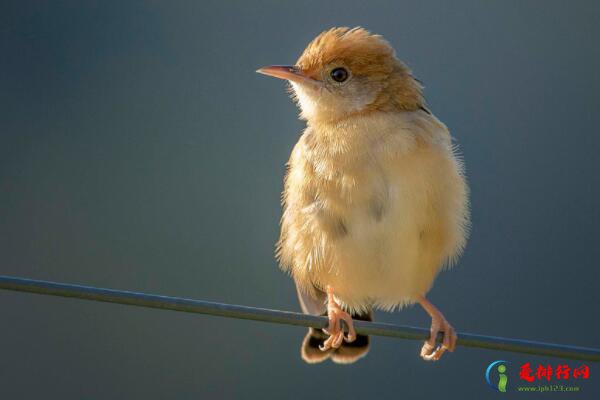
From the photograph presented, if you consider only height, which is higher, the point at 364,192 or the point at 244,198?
the point at 364,192

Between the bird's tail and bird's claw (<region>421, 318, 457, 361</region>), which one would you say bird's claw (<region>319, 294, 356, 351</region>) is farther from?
bird's claw (<region>421, 318, 457, 361</region>)

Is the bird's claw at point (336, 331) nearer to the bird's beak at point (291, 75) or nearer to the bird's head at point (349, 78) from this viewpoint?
the bird's head at point (349, 78)

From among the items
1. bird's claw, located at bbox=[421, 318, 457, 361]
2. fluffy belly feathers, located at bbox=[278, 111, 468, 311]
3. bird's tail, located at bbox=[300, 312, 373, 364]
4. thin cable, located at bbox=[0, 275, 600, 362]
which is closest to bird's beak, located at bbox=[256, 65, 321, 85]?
fluffy belly feathers, located at bbox=[278, 111, 468, 311]

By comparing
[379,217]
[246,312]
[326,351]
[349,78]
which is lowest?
[326,351]

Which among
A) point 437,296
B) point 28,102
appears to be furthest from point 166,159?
point 437,296

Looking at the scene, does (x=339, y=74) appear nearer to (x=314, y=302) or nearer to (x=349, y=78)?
(x=349, y=78)

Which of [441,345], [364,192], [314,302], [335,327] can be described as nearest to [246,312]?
[364,192]
